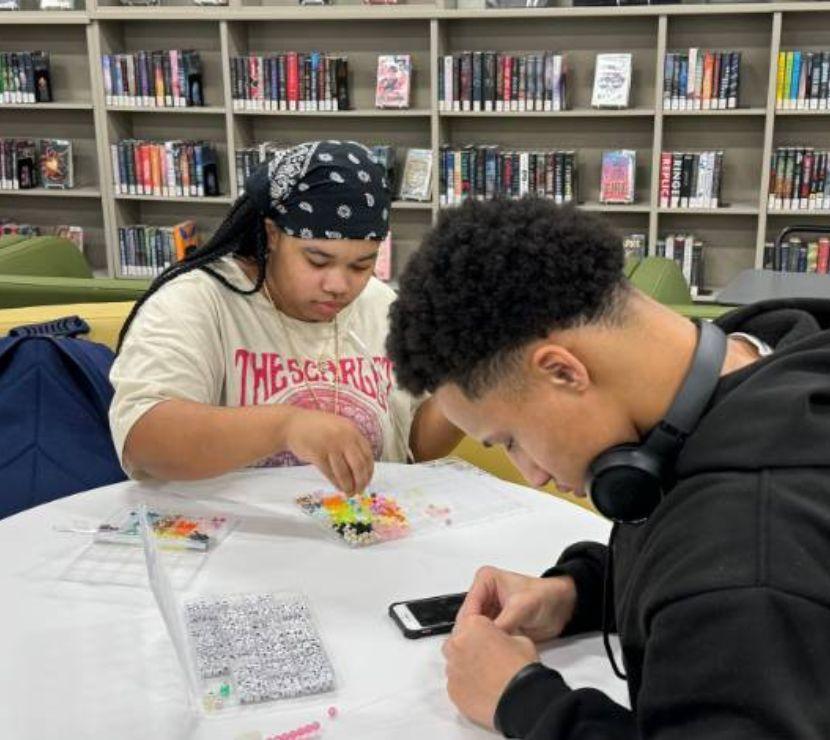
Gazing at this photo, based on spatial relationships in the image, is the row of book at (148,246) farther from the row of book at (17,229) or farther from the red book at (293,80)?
the red book at (293,80)

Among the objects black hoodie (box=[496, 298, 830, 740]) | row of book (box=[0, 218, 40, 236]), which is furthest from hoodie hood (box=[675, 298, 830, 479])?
row of book (box=[0, 218, 40, 236])

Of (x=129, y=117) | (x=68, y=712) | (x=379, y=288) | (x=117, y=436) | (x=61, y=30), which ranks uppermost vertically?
(x=61, y=30)

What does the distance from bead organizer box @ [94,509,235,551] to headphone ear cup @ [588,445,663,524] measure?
29.1 inches

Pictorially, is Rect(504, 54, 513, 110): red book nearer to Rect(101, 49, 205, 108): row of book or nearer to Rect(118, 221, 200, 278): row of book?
Rect(101, 49, 205, 108): row of book

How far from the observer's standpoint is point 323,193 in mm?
1699

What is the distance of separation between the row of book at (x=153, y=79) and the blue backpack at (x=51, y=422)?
300 centimetres

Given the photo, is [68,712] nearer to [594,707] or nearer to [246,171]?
[594,707]

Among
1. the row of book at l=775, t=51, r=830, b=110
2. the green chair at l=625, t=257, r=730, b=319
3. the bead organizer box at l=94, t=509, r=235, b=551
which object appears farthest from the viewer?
the row of book at l=775, t=51, r=830, b=110

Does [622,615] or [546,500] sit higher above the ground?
[622,615]

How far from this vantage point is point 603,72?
428 cm

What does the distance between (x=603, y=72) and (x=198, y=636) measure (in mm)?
3680

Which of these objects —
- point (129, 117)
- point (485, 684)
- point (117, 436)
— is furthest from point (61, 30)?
point (485, 684)

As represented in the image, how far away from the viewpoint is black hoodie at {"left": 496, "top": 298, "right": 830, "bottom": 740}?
0.65m

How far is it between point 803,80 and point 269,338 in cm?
314
